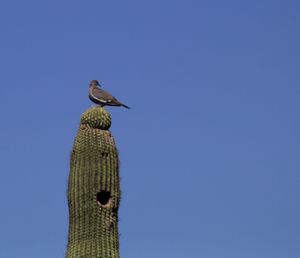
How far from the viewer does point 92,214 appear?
15.7m

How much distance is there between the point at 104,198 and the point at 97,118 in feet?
4.75

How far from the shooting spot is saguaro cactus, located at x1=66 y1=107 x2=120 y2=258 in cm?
1558

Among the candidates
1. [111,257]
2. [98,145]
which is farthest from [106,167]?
[111,257]

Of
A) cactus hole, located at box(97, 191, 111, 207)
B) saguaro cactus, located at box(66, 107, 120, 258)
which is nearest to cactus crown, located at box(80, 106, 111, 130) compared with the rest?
saguaro cactus, located at box(66, 107, 120, 258)

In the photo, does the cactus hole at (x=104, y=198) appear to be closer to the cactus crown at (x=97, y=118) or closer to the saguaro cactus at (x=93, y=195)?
the saguaro cactus at (x=93, y=195)

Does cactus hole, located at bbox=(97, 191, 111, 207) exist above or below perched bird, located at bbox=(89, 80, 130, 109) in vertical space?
below

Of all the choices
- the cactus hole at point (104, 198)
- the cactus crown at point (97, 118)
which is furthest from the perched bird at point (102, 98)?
the cactus hole at point (104, 198)

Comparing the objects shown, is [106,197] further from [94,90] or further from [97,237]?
[94,90]

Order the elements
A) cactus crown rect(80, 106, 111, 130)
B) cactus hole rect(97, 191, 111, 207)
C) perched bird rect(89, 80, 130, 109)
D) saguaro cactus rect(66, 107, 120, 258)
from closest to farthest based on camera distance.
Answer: saguaro cactus rect(66, 107, 120, 258)
cactus hole rect(97, 191, 111, 207)
cactus crown rect(80, 106, 111, 130)
perched bird rect(89, 80, 130, 109)

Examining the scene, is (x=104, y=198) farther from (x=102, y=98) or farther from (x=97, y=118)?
(x=102, y=98)

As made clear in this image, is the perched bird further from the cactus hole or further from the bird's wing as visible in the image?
the cactus hole

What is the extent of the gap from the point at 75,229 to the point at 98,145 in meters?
1.43

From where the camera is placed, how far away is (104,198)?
52.6ft

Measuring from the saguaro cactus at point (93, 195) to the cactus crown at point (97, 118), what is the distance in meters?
0.03
